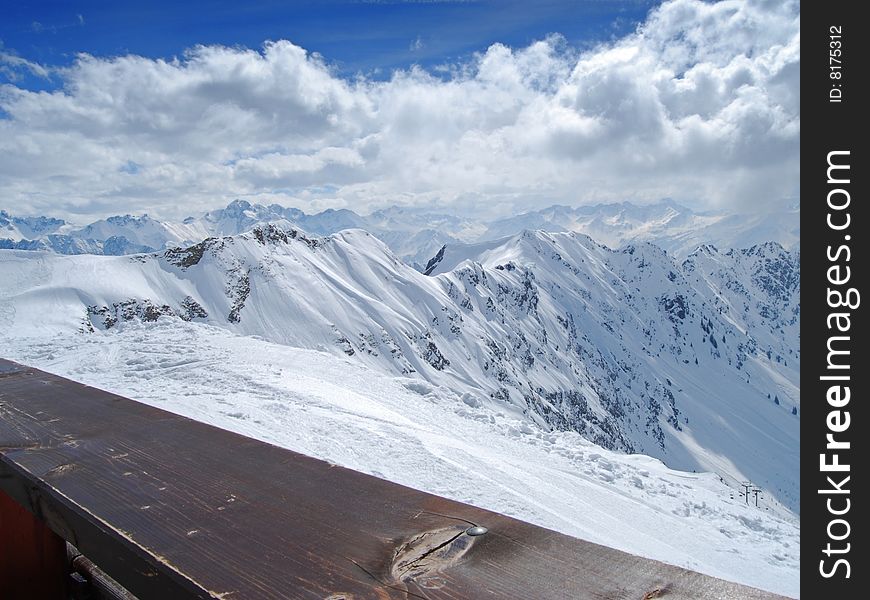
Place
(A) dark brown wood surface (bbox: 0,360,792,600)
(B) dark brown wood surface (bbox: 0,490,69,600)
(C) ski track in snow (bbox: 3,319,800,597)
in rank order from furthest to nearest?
(C) ski track in snow (bbox: 3,319,800,597) → (B) dark brown wood surface (bbox: 0,490,69,600) → (A) dark brown wood surface (bbox: 0,360,792,600)

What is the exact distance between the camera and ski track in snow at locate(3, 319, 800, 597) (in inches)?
375

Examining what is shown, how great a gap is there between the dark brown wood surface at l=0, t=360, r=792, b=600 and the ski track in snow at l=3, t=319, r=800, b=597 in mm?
7004

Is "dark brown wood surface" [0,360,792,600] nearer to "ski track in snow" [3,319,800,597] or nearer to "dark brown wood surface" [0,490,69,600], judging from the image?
"dark brown wood surface" [0,490,69,600]

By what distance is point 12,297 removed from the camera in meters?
45.6

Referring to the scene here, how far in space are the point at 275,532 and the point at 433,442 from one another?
1010cm

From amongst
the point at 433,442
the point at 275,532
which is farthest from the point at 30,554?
the point at 433,442

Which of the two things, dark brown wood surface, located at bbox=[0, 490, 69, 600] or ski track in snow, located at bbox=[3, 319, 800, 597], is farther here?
ski track in snow, located at bbox=[3, 319, 800, 597]

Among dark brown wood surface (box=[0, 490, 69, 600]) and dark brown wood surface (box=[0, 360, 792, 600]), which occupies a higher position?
dark brown wood surface (box=[0, 360, 792, 600])

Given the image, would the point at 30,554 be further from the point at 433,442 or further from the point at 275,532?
the point at 433,442

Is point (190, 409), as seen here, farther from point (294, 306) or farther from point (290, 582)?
point (294, 306)

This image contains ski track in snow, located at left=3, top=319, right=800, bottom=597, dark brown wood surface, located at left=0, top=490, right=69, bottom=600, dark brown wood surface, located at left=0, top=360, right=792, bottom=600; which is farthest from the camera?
ski track in snow, located at left=3, top=319, right=800, bottom=597

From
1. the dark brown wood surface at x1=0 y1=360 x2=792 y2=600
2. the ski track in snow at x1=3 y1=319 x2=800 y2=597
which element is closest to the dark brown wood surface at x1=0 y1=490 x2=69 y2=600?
the dark brown wood surface at x1=0 y1=360 x2=792 y2=600

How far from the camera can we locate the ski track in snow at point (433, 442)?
952 centimetres
